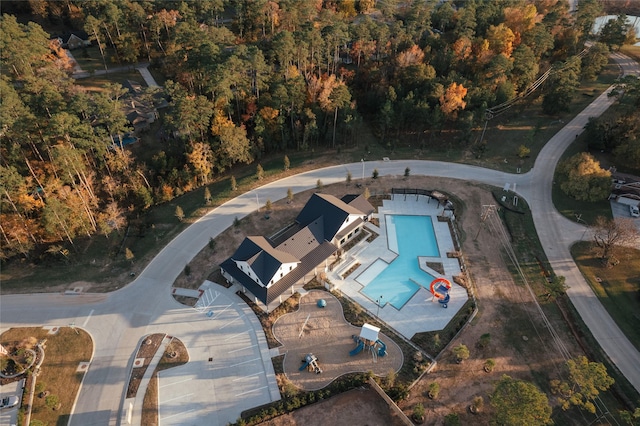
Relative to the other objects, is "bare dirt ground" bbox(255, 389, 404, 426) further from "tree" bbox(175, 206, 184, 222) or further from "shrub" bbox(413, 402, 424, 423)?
"tree" bbox(175, 206, 184, 222)

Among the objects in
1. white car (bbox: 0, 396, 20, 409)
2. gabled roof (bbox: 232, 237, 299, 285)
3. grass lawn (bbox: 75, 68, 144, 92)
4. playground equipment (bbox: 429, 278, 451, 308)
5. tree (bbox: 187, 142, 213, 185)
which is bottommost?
white car (bbox: 0, 396, 20, 409)

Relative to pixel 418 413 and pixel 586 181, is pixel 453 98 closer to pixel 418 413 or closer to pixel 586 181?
pixel 586 181

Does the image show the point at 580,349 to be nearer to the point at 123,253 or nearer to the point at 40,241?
the point at 123,253

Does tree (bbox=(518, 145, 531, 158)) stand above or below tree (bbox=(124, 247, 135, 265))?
above

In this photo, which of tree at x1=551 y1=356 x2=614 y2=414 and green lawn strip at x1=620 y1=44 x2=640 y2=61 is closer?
tree at x1=551 y1=356 x2=614 y2=414

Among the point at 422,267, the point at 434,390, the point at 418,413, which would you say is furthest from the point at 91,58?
the point at 418,413

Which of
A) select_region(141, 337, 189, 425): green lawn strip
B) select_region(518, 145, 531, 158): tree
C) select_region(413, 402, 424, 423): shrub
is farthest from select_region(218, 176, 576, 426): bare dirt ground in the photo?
select_region(518, 145, 531, 158): tree

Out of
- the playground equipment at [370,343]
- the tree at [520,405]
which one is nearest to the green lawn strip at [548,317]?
the tree at [520,405]
